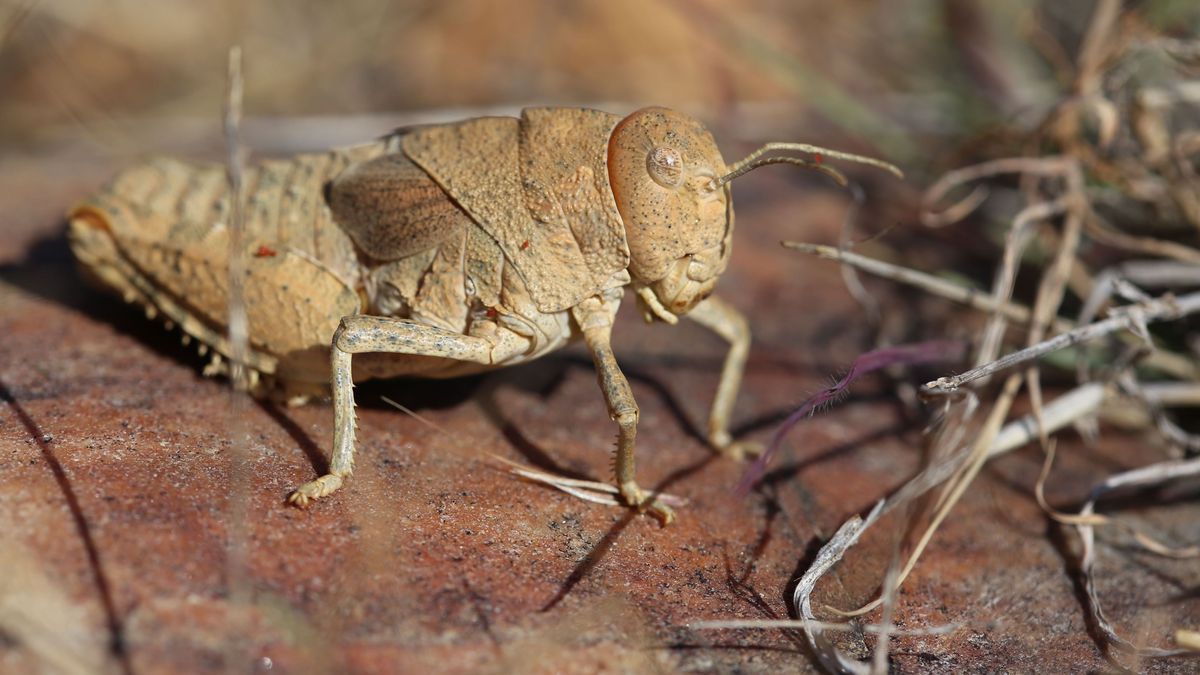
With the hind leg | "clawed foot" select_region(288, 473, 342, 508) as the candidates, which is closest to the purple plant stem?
the hind leg

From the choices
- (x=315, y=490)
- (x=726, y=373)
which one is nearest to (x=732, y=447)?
(x=726, y=373)

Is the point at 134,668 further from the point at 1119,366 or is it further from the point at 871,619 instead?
the point at 1119,366

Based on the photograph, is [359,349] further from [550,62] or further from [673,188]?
[550,62]

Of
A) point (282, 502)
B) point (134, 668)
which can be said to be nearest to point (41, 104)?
point (282, 502)

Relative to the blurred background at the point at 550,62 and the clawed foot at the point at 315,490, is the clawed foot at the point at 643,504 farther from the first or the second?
the blurred background at the point at 550,62

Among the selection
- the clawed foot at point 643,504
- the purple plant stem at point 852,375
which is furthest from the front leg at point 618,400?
the purple plant stem at point 852,375

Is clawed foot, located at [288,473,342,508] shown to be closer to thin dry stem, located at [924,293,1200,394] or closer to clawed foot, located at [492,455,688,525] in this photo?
clawed foot, located at [492,455,688,525]
